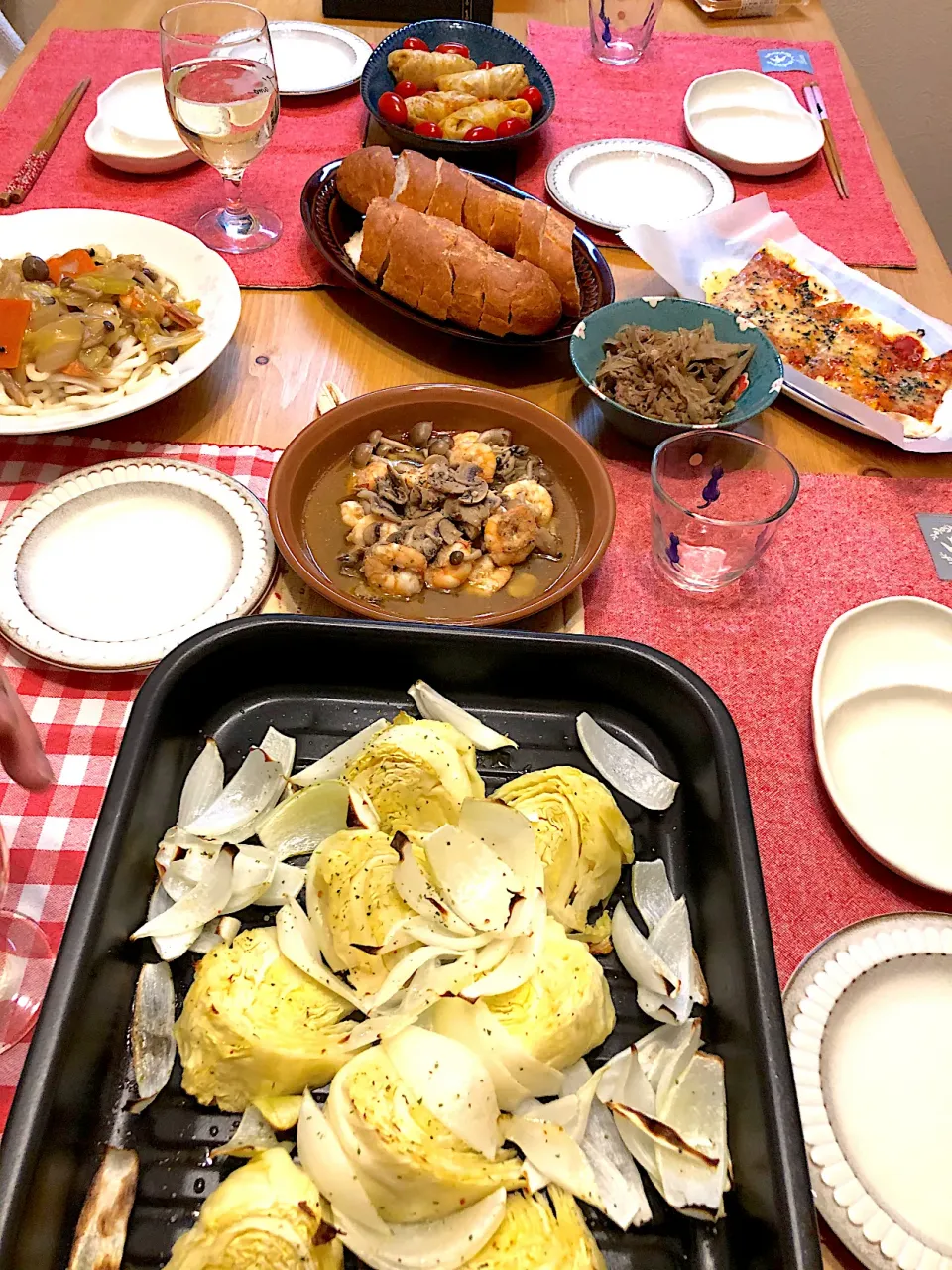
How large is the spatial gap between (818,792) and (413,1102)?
62 centimetres

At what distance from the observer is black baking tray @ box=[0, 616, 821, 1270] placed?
0.69 meters

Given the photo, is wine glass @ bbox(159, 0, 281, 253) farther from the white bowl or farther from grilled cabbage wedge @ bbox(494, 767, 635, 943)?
grilled cabbage wedge @ bbox(494, 767, 635, 943)

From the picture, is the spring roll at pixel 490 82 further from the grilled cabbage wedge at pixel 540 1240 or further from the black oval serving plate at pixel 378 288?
the grilled cabbage wedge at pixel 540 1240

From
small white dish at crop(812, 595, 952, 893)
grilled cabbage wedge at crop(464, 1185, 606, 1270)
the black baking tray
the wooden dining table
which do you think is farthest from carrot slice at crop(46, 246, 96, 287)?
grilled cabbage wedge at crop(464, 1185, 606, 1270)

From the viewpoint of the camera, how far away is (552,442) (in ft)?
4.49

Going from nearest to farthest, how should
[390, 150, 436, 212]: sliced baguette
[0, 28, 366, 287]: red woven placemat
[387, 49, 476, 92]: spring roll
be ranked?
[390, 150, 436, 212]: sliced baguette → [0, 28, 366, 287]: red woven placemat → [387, 49, 476, 92]: spring roll

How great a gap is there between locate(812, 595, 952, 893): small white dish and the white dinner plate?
181 cm

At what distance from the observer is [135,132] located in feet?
6.23

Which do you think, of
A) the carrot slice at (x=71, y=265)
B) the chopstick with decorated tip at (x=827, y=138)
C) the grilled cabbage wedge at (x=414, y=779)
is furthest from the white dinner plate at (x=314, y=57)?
the grilled cabbage wedge at (x=414, y=779)

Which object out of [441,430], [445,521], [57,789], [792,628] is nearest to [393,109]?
[441,430]

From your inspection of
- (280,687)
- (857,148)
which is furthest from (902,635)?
(857,148)

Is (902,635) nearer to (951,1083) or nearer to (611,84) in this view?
(951,1083)

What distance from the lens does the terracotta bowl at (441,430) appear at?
45.8 inches

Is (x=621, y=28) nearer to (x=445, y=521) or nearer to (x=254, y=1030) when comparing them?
(x=445, y=521)
